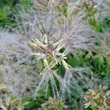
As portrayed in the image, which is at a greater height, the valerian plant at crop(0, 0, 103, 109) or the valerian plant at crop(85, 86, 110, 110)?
the valerian plant at crop(0, 0, 103, 109)

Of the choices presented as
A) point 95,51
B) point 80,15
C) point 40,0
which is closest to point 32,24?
point 40,0

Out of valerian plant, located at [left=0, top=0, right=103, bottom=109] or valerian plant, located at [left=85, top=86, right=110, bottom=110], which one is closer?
valerian plant, located at [left=85, top=86, right=110, bottom=110]

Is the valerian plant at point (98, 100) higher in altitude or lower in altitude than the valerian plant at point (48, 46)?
lower

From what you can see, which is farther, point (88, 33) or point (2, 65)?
point (88, 33)

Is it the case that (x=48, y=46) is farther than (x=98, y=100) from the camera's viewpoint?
Yes

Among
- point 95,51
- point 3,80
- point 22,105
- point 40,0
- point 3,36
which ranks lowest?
point 22,105

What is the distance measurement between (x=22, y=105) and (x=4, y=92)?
0.18 metres

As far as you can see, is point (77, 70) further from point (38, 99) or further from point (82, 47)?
point (38, 99)

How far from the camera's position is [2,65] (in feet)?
3.60

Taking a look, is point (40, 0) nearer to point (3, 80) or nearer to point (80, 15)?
point (80, 15)

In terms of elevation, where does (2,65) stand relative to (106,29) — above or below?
below

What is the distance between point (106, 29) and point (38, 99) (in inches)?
21.7

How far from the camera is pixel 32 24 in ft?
4.00

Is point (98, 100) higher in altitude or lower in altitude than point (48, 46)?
lower
